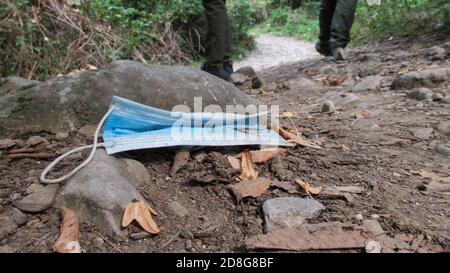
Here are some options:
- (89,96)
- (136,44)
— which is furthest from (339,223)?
(136,44)

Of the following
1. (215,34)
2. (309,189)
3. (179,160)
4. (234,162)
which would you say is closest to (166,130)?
(179,160)

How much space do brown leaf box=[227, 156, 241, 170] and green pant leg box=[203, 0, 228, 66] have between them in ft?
6.31

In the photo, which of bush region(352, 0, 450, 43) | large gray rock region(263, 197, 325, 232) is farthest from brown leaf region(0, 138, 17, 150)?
bush region(352, 0, 450, 43)

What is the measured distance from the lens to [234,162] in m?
1.63

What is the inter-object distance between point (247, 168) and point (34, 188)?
0.78 metres

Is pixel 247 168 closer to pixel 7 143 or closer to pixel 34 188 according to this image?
pixel 34 188

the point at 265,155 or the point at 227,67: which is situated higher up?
the point at 227,67

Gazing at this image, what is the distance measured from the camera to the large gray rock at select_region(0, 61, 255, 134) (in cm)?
191

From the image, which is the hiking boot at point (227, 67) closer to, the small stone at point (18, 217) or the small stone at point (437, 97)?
the small stone at point (437, 97)

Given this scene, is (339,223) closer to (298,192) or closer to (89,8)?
(298,192)

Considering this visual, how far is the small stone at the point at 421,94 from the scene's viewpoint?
8.43ft

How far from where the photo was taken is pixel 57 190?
4.45 ft

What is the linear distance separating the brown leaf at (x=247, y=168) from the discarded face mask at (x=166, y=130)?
0.24ft

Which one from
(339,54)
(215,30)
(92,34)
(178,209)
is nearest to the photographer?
(178,209)
